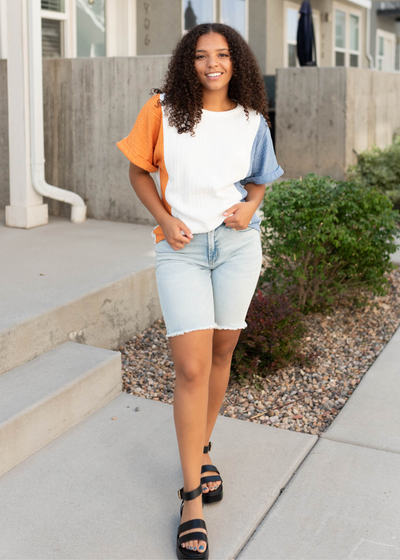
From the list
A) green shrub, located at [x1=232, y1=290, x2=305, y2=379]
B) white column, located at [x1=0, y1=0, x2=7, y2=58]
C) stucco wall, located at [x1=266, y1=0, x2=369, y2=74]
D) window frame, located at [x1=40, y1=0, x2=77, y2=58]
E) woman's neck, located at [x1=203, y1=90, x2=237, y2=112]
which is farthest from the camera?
stucco wall, located at [x1=266, y1=0, x2=369, y2=74]

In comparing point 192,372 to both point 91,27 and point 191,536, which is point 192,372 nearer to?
point 191,536

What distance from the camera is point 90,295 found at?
3.81 metres

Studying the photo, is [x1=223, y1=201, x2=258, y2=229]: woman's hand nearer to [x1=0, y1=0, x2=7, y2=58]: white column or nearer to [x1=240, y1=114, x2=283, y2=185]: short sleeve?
[x1=240, y1=114, x2=283, y2=185]: short sleeve

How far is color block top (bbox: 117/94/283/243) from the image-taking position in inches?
87.1

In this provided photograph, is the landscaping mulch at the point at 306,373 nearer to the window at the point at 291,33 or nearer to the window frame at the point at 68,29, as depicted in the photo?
the window frame at the point at 68,29

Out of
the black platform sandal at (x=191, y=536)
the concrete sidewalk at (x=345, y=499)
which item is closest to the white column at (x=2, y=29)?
the concrete sidewalk at (x=345, y=499)

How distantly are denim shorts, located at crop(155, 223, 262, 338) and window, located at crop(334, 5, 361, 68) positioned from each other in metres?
14.0

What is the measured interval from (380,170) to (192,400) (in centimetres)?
680

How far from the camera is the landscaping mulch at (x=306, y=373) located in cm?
345

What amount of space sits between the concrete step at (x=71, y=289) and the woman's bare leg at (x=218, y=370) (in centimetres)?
115

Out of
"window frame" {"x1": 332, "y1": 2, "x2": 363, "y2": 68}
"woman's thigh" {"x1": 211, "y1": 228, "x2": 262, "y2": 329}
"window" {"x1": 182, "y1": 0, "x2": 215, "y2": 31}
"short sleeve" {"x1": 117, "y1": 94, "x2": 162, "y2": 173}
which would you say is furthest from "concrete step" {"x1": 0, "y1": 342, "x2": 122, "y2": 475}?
"window frame" {"x1": 332, "y1": 2, "x2": 363, "y2": 68}

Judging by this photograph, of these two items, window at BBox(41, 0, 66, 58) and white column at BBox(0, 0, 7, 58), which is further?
window at BBox(41, 0, 66, 58)

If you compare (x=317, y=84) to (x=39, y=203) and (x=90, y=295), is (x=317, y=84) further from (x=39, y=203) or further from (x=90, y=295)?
(x=90, y=295)

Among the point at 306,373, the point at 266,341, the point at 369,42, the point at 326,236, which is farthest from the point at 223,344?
the point at 369,42
